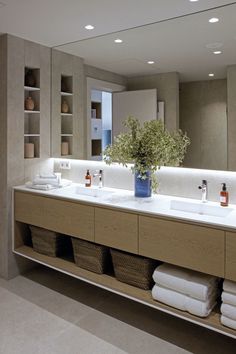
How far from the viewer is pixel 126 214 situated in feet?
7.23

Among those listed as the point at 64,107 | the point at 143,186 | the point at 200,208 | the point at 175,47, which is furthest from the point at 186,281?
the point at 64,107

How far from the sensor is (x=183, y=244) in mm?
1942

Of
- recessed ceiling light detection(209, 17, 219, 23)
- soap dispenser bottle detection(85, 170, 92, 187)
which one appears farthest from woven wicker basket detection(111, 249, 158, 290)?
recessed ceiling light detection(209, 17, 219, 23)

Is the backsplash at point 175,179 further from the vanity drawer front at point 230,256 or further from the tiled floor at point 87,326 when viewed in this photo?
the tiled floor at point 87,326

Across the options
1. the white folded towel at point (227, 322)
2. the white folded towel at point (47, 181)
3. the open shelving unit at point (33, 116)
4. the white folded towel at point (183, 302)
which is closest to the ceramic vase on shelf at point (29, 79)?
the open shelving unit at point (33, 116)

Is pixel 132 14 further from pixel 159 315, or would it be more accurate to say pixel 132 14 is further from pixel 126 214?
pixel 159 315

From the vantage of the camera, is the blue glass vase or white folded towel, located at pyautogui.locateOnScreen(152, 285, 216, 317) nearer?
white folded towel, located at pyautogui.locateOnScreen(152, 285, 216, 317)

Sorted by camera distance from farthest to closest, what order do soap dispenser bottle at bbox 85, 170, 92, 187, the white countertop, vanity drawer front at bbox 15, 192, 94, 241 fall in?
soap dispenser bottle at bbox 85, 170, 92, 187 → vanity drawer front at bbox 15, 192, 94, 241 → the white countertop

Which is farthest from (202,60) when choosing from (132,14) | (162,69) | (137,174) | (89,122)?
(89,122)

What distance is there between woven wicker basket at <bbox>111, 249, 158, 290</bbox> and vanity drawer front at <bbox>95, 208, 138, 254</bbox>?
12 cm

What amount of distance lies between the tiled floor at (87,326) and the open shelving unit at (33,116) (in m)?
1.37

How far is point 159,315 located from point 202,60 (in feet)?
6.48

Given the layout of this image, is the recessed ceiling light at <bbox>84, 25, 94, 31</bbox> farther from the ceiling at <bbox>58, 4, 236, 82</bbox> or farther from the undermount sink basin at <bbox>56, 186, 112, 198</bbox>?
the undermount sink basin at <bbox>56, 186, 112, 198</bbox>

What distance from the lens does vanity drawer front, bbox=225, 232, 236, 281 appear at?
1.76 m
